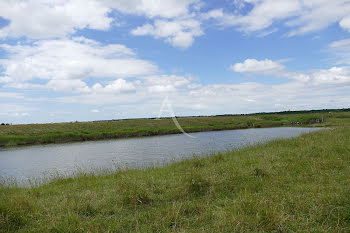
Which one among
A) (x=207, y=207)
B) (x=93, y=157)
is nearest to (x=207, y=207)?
(x=207, y=207)

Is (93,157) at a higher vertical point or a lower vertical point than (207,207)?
lower

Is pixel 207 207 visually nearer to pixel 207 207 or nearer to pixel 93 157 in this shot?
pixel 207 207

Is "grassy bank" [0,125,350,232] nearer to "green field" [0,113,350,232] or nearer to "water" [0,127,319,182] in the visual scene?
"green field" [0,113,350,232]

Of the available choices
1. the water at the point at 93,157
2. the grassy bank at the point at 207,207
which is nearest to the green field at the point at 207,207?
the grassy bank at the point at 207,207

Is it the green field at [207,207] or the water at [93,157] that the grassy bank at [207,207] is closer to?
the green field at [207,207]

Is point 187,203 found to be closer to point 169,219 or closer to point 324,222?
point 169,219

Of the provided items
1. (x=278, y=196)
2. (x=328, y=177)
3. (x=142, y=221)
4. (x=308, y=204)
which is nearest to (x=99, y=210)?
(x=142, y=221)

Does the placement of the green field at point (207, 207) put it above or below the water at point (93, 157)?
above

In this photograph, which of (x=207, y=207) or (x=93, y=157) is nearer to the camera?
(x=207, y=207)

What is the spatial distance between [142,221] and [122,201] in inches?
55.1

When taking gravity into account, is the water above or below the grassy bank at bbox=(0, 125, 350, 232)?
below

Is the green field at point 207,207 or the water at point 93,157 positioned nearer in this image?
the green field at point 207,207

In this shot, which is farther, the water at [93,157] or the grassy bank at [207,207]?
the water at [93,157]

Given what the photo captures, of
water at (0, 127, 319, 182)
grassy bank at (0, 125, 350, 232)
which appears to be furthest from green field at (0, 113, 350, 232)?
water at (0, 127, 319, 182)
